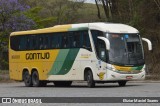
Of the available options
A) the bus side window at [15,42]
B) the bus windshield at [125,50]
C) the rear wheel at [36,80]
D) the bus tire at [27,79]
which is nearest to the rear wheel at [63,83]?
the rear wheel at [36,80]

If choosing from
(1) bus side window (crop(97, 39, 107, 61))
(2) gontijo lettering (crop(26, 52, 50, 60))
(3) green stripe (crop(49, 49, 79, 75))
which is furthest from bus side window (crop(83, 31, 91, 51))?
(2) gontijo lettering (crop(26, 52, 50, 60))

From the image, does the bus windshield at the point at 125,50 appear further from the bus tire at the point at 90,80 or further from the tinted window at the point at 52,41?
the bus tire at the point at 90,80

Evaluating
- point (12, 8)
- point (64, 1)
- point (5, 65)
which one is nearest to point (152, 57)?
point (12, 8)

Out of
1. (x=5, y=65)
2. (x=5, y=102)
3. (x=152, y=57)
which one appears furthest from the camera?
(x=5, y=65)

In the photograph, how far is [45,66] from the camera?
35.8 m

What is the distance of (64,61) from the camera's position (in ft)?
112

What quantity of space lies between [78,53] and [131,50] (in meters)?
3.08

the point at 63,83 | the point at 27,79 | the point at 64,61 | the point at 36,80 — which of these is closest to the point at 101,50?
the point at 64,61

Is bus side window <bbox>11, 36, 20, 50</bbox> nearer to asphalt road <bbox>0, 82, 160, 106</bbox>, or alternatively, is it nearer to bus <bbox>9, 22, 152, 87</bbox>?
bus <bbox>9, 22, 152, 87</bbox>

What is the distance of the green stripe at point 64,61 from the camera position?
33.5m

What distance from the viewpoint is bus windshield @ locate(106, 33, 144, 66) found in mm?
31375

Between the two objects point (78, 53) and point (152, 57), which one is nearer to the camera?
point (78, 53)

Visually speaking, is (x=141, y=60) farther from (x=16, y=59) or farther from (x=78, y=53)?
(x=16, y=59)

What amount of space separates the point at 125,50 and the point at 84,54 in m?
2.38
